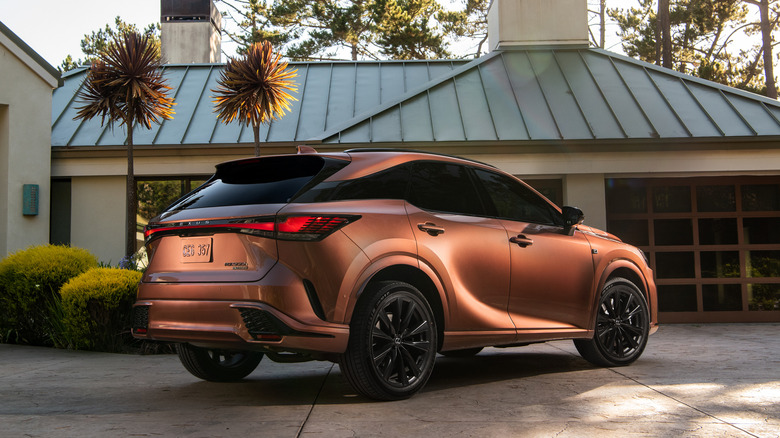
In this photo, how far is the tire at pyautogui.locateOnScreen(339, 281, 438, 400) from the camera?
4.64 metres

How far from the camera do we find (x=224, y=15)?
3509 centimetres

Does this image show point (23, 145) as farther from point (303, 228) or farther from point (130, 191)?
point (303, 228)

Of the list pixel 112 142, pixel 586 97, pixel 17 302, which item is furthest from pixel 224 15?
pixel 17 302

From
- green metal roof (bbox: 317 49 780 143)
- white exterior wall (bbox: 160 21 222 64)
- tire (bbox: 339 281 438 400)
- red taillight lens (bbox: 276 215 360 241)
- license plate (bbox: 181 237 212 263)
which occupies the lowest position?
tire (bbox: 339 281 438 400)

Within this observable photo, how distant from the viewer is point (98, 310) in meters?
8.19

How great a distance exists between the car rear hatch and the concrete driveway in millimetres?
936

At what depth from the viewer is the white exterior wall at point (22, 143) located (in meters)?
12.4

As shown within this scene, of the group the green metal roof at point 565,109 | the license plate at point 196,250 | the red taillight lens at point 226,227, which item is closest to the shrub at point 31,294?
the green metal roof at point 565,109

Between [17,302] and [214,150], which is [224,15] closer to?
[214,150]

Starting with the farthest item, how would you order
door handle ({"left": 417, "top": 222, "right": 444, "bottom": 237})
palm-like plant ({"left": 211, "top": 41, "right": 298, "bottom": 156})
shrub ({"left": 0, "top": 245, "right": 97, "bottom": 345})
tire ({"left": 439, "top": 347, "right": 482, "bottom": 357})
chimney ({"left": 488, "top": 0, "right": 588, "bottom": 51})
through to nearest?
chimney ({"left": 488, "top": 0, "right": 588, "bottom": 51}) → palm-like plant ({"left": 211, "top": 41, "right": 298, "bottom": 156}) → shrub ({"left": 0, "top": 245, "right": 97, "bottom": 345}) → tire ({"left": 439, "top": 347, "right": 482, "bottom": 357}) → door handle ({"left": 417, "top": 222, "right": 444, "bottom": 237})

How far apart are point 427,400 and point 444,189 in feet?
5.34

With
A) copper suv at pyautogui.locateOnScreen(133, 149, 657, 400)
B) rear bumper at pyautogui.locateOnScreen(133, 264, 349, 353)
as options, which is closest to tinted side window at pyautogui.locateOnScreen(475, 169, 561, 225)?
copper suv at pyautogui.locateOnScreen(133, 149, 657, 400)

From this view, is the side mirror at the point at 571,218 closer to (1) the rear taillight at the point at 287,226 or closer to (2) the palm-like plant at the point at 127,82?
(1) the rear taillight at the point at 287,226

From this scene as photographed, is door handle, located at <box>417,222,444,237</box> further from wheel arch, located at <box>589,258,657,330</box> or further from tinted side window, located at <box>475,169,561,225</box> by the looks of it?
wheel arch, located at <box>589,258,657,330</box>
